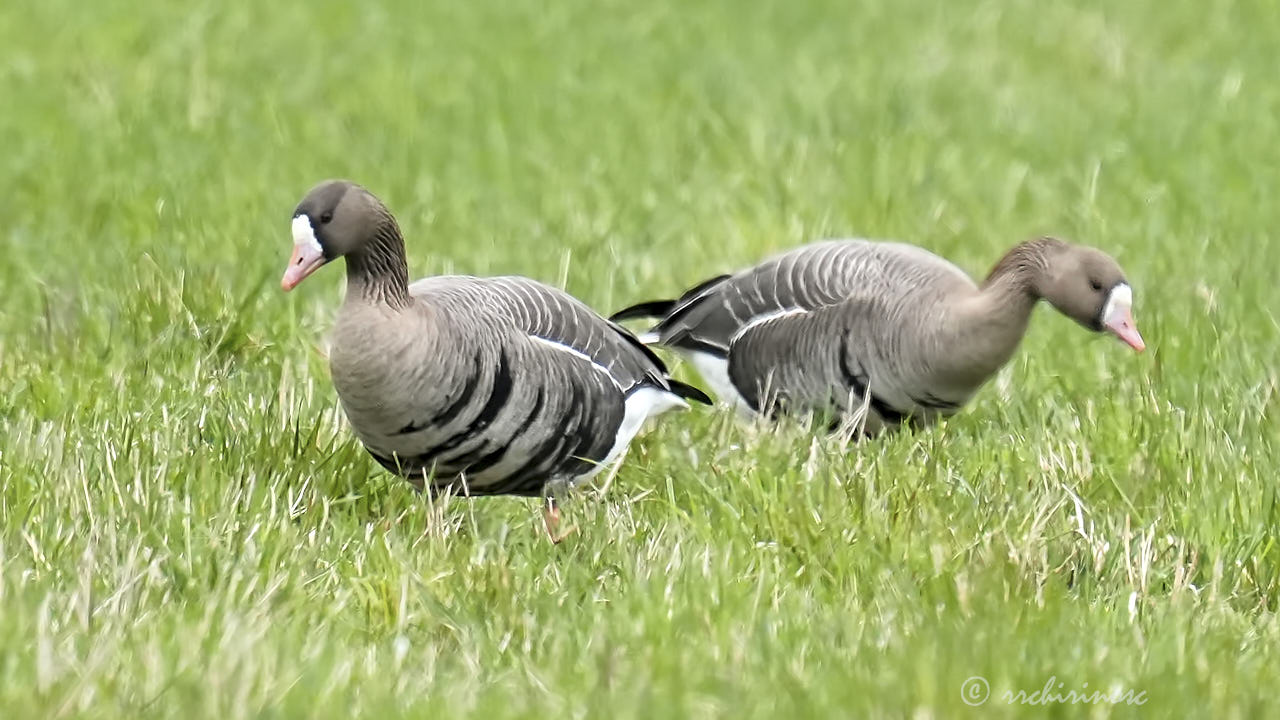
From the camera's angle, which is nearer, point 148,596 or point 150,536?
point 148,596

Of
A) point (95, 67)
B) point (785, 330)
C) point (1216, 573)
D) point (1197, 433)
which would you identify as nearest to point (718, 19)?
point (95, 67)

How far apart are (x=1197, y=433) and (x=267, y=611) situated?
3.11 m

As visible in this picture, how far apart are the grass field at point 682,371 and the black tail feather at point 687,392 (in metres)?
0.14

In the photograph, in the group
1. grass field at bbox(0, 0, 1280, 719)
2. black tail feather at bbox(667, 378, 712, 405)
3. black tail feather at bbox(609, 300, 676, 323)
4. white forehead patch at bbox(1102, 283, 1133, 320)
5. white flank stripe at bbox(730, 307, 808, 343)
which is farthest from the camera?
black tail feather at bbox(609, 300, 676, 323)

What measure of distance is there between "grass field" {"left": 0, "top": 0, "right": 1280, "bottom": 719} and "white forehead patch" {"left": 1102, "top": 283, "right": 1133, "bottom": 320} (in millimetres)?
413

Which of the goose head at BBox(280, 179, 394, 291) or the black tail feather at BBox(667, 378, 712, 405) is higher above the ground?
the goose head at BBox(280, 179, 394, 291)

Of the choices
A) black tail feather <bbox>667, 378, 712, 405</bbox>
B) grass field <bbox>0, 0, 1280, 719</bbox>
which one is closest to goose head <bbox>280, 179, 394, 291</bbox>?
grass field <bbox>0, 0, 1280, 719</bbox>

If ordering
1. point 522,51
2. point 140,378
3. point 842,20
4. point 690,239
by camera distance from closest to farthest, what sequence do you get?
point 140,378, point 690,239, point 522,51, point 842,20

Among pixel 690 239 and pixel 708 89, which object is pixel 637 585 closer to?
pixel 690 239

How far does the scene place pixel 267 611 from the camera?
14.2 feet

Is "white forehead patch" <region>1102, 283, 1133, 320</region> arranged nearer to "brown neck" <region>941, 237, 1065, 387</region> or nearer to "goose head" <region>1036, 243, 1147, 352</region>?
"goose head" <region>1036, 243, 1147, 352</region>

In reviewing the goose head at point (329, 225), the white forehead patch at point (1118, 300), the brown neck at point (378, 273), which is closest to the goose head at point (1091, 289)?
the white forehead patch at point (1118, 300)

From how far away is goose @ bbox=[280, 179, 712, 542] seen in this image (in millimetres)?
5125

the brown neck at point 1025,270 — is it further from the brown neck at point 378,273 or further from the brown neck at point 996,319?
the brown neck at point 378,273
